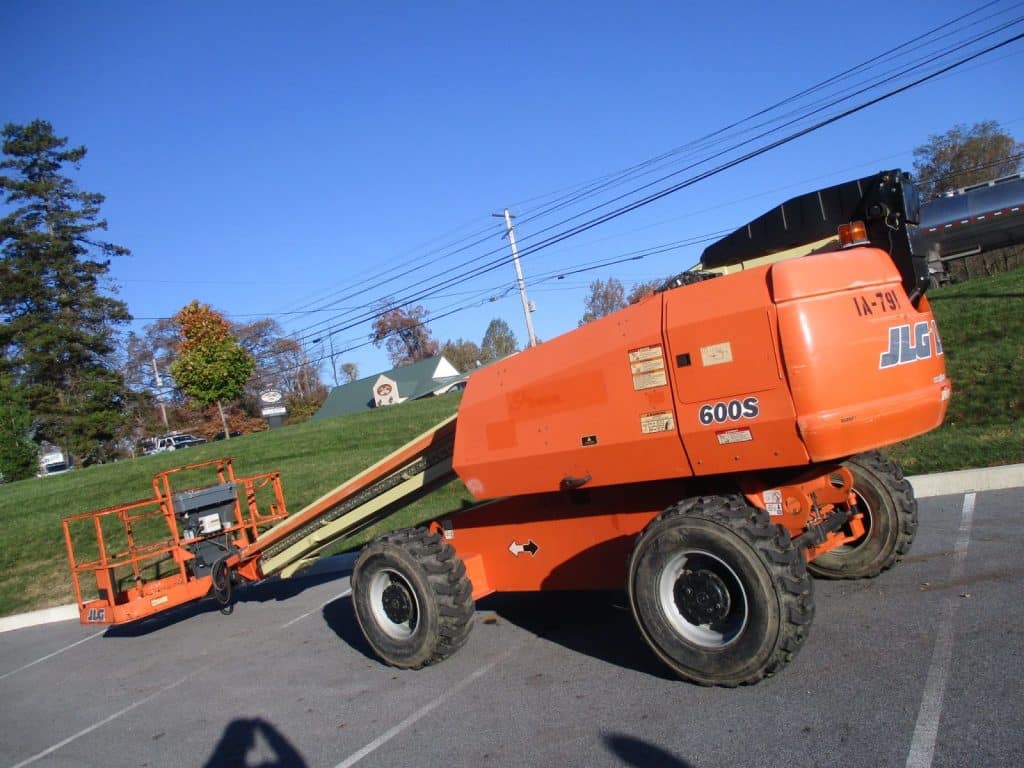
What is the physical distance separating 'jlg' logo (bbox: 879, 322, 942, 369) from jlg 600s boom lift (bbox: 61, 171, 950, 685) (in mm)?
15

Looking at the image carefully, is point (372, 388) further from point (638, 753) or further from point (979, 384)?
point (638, 753)

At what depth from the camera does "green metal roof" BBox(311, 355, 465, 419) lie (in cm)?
5828

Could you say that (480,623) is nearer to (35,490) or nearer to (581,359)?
(581,359)

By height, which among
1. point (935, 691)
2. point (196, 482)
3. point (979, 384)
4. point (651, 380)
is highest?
point (651, 380)

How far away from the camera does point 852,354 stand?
4.71 metres

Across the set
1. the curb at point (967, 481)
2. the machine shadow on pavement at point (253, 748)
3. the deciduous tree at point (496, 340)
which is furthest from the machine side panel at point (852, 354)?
the deciduous tree at point (496, 340)

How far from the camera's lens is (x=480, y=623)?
24.8ft

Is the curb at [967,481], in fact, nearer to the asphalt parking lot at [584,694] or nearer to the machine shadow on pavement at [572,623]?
the asphalt parking lot at [584,694]

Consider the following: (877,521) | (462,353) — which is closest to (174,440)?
(462,353)

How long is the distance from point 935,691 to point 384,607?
4.17 metres

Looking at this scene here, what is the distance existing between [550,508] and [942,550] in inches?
143

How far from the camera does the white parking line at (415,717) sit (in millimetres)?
5117

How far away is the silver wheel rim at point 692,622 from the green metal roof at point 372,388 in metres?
Answer: 52.4

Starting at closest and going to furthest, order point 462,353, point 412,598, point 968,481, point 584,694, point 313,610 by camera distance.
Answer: point 584,694 < point 412,598 < point 968,481 < point 313,610 < point 462,353
